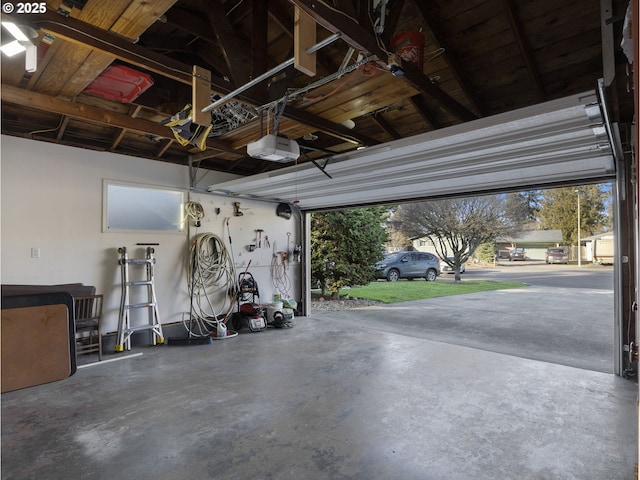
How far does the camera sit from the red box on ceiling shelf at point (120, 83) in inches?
116

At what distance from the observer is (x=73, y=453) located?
239 cm

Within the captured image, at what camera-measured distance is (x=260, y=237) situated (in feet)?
22.9

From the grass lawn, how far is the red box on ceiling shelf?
26.4 feet

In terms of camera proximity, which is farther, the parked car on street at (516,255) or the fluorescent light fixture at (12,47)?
the parked car on street at (516,255)

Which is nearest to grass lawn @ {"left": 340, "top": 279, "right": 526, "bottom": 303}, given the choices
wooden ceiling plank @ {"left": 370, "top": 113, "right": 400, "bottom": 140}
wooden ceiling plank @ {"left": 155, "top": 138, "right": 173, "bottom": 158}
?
wooden ceiling plank @ {"left": 370, "top": 113, "right": 400, "bottom": 140}

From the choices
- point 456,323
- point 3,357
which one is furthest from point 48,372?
point 456,323

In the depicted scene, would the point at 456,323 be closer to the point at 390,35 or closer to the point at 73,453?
the point at 390,35

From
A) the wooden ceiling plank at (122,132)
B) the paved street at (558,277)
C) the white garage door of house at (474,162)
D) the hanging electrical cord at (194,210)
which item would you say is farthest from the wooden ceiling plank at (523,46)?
the paved street at (558,277)

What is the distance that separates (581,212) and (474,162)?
87.3 feet

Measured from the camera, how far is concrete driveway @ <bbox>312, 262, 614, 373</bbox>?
16.0 ft

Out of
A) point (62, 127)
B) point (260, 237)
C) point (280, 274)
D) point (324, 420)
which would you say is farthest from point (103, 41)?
point (280, 274)

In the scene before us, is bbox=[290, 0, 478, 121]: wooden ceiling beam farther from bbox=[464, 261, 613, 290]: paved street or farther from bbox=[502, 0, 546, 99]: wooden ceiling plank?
bbox=[464, 261, 613, 290]: paved street

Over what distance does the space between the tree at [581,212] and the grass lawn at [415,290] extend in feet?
49.7

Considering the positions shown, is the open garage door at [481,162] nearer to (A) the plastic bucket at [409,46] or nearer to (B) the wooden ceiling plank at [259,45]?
(A) the plastic bucket at [409,46]
